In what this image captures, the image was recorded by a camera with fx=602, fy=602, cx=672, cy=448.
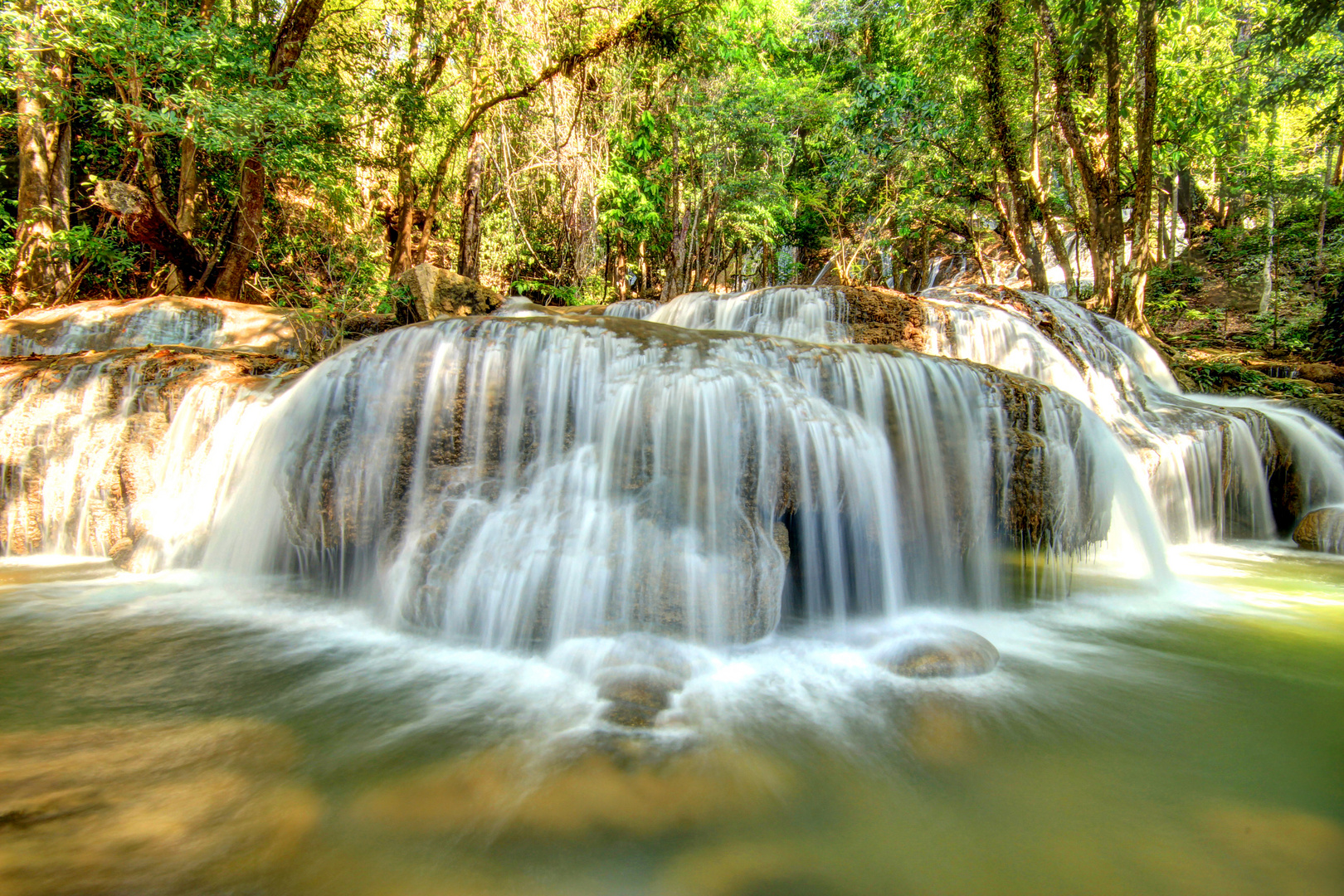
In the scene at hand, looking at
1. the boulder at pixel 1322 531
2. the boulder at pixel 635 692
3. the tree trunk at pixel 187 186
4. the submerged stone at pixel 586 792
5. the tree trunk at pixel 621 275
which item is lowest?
the submerged stone at pixel 586 792

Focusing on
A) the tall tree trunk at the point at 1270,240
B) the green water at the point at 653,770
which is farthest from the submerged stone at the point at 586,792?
the tall tree trunk at the point at 1270,240

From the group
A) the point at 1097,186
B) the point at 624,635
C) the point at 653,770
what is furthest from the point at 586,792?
the point at 1097,186

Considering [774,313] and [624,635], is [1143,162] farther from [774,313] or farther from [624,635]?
[624,635]

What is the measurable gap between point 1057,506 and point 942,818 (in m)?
3.52

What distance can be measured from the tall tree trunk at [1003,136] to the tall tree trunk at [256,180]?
11.9 metres

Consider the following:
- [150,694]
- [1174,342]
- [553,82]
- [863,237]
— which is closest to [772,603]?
[150,694]

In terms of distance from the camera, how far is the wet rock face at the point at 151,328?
8133mm

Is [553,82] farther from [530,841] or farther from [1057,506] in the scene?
[530,841]

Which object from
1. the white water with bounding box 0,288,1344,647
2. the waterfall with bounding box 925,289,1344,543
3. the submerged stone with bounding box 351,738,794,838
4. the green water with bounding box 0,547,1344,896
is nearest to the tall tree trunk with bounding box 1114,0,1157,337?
the waterfall with bounding box 925,289,1344,543

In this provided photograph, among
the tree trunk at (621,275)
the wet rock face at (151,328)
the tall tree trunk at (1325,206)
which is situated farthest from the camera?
the tree trunk at (621,275)

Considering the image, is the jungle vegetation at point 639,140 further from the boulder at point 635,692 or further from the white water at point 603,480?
the boulder at point 635,692

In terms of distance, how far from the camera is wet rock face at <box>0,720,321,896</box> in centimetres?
175

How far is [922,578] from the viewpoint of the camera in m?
4.56

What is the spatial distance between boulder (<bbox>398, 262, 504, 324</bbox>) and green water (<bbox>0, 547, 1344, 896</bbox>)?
23.5 feet
